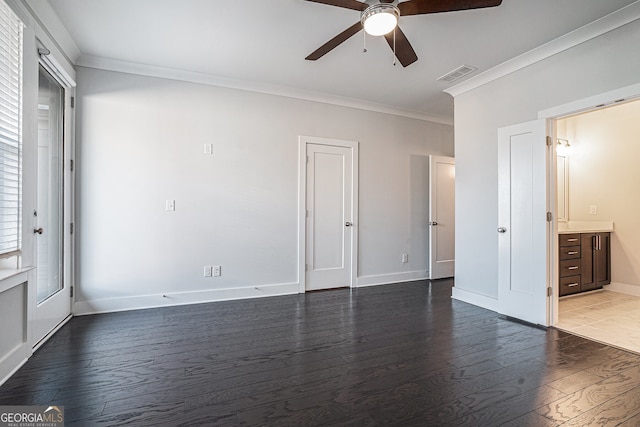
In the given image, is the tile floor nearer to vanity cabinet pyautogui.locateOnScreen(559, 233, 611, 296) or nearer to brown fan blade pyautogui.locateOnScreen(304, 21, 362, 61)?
vanity cabinet pyautogui.locateOnScreen(559, 233, 611, 296)

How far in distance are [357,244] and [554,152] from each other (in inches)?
98.9

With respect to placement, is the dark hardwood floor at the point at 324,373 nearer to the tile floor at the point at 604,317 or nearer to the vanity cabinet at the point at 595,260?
the tile floor at the point at 604,317

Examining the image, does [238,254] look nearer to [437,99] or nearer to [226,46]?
[226,46]

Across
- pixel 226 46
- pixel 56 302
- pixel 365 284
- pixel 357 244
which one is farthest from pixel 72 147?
pixel 365 284

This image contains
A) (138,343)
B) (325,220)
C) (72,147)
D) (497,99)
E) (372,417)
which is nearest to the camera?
(372,417)

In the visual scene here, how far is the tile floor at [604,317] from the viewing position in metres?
2.65

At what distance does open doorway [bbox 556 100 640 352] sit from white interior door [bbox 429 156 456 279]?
1.46m

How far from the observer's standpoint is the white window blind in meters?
1.98

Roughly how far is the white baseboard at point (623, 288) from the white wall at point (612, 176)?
0.04 m

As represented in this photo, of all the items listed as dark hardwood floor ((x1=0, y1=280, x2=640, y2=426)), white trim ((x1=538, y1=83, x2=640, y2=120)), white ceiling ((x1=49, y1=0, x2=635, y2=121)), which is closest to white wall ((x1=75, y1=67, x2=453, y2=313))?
white ceiling ((x1=49, y1=0, x2=635, y2=121))

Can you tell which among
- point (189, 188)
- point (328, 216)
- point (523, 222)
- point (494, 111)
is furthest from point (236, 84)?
point (523, 222)

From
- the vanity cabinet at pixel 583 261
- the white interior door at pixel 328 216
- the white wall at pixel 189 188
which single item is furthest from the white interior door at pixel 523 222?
the white interior door at pixel 328 216

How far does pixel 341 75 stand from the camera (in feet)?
11.8

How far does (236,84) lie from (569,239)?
4.62m
